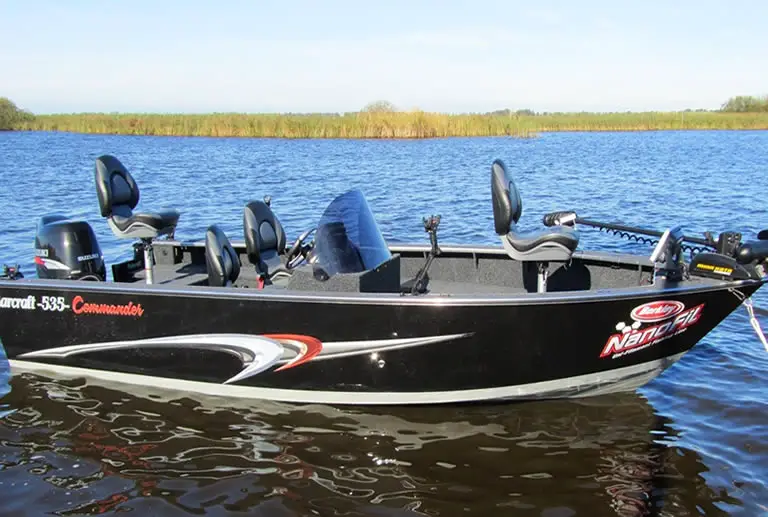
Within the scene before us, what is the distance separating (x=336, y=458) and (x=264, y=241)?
2333 millimetres

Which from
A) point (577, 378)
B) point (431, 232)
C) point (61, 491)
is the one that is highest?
point (431, 232)

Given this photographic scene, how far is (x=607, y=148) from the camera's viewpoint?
3297 centimetres

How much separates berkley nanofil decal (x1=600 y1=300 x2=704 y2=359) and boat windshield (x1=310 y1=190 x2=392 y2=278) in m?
1.88

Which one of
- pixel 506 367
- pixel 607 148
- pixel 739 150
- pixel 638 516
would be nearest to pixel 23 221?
pixel 506 367

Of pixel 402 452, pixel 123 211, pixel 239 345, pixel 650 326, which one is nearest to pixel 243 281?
pixel 123 211

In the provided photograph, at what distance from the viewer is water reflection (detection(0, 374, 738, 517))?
14.2 feet

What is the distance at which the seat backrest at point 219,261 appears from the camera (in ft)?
18.9

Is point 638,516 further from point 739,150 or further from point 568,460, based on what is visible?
point 739,150

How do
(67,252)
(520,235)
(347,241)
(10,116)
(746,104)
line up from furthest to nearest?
(746,104), (10,116), (67,252), (347,241), (520,235)

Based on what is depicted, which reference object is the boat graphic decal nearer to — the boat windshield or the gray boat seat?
the boat windshield

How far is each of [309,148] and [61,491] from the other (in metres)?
28.4

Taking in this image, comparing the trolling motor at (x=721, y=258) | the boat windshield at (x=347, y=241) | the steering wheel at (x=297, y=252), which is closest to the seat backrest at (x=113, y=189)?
the steering wheel at (x=297, y=252)

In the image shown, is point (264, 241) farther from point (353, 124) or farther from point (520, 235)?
point (353, 124)

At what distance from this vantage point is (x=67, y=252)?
6.04 meters
